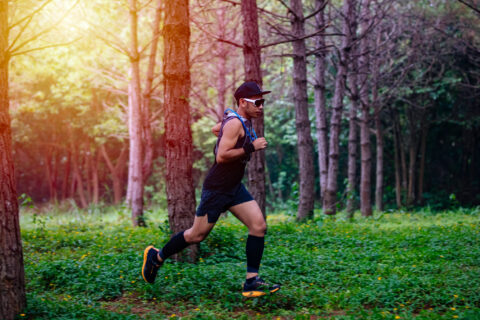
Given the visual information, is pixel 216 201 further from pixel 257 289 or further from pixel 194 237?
pixel 257 289

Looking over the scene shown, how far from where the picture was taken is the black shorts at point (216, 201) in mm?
5445

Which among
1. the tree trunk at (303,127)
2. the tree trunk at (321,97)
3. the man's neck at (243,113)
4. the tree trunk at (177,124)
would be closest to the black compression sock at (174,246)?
the tree trunk at (177,124)

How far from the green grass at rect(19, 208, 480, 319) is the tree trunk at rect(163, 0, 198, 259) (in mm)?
814

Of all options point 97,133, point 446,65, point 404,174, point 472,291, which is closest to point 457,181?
point 404,174

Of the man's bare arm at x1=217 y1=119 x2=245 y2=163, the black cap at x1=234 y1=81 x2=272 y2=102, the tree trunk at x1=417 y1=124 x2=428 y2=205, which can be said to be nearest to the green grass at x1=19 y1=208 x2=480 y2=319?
the man's bare arm at x1=217 y1=119 x2=245 y2=163

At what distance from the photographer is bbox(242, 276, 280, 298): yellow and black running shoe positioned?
5.34 m

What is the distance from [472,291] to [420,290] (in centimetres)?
54

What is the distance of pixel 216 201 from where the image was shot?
5449mm

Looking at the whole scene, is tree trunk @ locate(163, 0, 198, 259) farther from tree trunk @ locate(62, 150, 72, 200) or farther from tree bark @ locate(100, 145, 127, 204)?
tree trunk @ locate(62, 150, 72, 200)

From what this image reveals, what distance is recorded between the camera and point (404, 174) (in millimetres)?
25016

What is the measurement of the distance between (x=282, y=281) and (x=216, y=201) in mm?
1582

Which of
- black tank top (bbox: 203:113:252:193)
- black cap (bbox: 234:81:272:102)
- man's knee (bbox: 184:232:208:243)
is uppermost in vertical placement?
black cap (bbox: 234:81:272:102)

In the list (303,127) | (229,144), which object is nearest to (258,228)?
(229,144)

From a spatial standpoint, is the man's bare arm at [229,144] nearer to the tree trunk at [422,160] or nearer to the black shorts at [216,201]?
the black shorts at [216,201]
